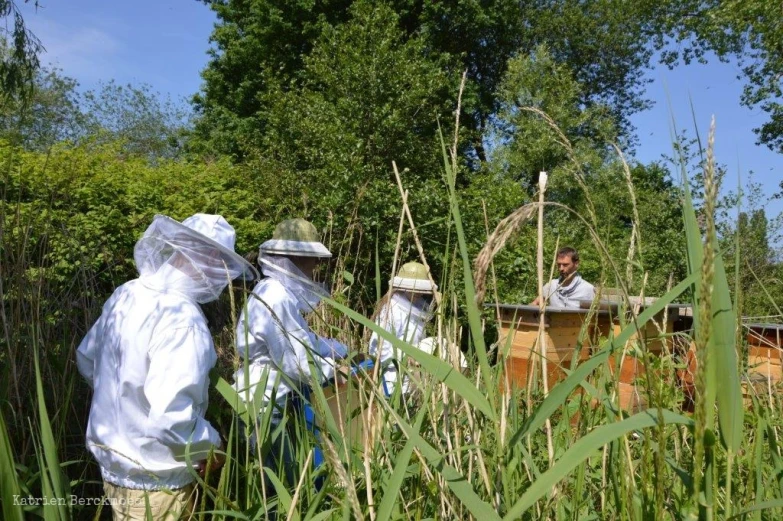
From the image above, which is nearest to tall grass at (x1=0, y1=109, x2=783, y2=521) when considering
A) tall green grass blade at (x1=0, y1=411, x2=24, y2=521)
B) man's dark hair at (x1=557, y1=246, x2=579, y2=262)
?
tall green grass blade at (x1=0, y1=411, x2=24, y2=521)

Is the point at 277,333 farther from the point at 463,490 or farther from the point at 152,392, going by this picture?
the point at 463,490

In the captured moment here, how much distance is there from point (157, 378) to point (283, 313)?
88 cm

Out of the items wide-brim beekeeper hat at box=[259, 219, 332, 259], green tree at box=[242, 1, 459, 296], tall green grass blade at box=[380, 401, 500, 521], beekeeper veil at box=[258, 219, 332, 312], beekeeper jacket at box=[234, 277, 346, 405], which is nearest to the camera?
tall green grass blade at box=[380, 401, 500, 521]

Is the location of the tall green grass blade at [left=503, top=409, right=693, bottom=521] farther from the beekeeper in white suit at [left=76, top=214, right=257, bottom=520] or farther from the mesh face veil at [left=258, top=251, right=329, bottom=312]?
the mesh face veil at [left=258, top=251, right=329, bottom=312]

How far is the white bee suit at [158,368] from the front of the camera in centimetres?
221

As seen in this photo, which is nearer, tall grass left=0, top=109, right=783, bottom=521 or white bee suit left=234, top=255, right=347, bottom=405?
tall grass left=0, top=109, right=783, bottom=521

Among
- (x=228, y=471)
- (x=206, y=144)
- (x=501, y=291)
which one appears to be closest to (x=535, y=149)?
(x=501, y=291)

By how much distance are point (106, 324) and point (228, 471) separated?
1138 millimetres

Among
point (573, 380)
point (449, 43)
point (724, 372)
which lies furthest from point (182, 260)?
point (449, 43)

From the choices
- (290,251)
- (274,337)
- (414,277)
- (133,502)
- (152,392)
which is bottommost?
(133,502)

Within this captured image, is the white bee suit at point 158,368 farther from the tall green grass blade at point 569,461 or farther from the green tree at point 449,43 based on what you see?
the green tree at point 449,43

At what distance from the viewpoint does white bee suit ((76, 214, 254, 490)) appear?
2.21 metres

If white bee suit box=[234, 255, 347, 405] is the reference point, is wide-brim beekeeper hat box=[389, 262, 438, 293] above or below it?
above

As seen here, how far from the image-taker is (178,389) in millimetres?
2193
